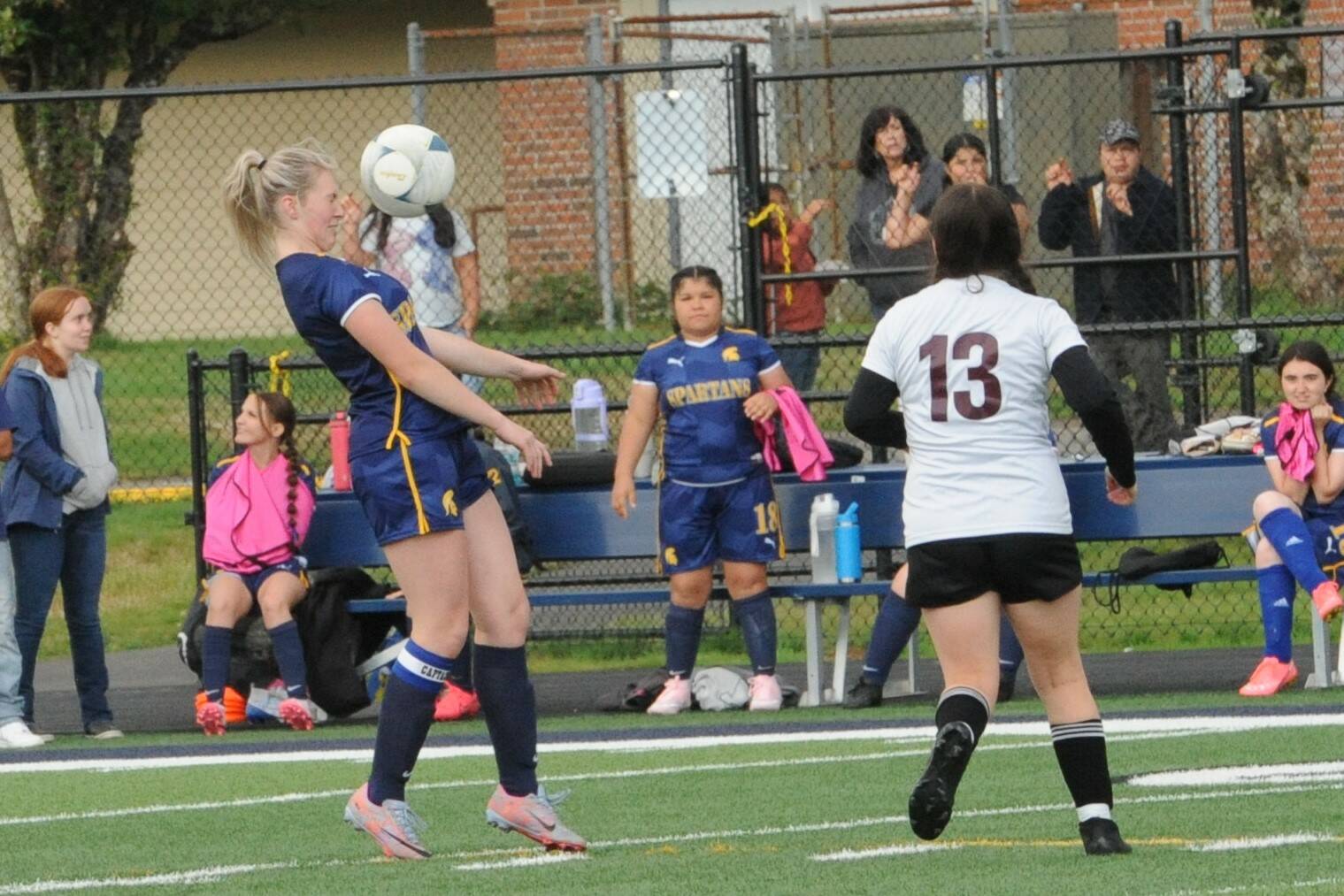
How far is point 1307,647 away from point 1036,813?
5.50m

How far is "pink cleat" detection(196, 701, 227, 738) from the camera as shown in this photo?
10445 mm

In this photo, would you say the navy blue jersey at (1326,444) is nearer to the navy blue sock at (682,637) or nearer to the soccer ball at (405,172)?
the navy blue sock at (682,637)

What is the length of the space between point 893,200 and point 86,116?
7853 millimetres

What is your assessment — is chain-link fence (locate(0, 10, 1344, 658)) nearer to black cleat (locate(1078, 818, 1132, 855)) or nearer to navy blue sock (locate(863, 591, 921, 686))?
navy blue sock (locate(863, 591, 921, 686))

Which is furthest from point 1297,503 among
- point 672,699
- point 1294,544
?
point 672,699

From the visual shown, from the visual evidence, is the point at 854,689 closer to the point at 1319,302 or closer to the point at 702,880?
the point at 702,880

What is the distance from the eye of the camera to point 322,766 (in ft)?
29.1

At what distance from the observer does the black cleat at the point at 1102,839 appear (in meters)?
5.68

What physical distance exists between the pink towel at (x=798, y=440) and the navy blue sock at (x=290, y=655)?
7.13ft

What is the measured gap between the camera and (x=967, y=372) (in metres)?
5.63

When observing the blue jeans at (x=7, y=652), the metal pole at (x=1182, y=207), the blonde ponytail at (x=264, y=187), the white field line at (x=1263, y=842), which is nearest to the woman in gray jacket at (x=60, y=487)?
the blue jeans at (x=7, y=652)

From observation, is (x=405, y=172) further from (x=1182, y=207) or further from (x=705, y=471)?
(x=1182, y=207)

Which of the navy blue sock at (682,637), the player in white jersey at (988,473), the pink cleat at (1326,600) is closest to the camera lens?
the player in white jersey at (988,473)

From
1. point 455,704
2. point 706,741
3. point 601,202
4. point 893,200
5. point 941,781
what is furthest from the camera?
point 601,202
